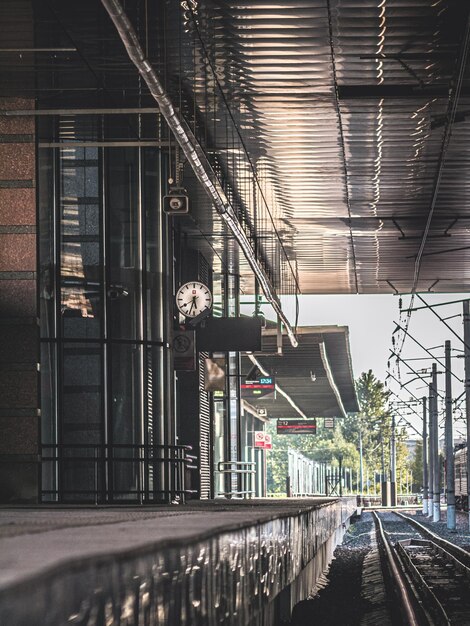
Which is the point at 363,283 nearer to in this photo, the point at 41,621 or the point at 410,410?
the point at 41,621

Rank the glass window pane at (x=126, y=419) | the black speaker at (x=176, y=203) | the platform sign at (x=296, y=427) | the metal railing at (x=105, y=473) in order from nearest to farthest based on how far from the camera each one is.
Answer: the black speaker at (x=176, y=203) → the metal railing at (x=105, y=473) → the glass window pane at (x=126, y=419) → the platform sign at (x=296, y=427)

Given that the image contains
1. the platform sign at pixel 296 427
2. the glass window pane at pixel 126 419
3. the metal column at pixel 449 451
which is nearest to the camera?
the glass window pane at pixel 126 419

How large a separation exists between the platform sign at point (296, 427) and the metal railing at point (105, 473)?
173 ft

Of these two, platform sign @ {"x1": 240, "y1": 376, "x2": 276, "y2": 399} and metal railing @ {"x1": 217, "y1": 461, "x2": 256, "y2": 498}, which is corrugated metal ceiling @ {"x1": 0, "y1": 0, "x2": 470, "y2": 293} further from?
platform sign @ {"x1": 240, "y1": 376, "x2": 276, "y2": 399}

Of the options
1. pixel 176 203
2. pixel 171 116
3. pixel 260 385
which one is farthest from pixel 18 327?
pixel 260 385

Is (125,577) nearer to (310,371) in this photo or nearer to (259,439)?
(310,371)

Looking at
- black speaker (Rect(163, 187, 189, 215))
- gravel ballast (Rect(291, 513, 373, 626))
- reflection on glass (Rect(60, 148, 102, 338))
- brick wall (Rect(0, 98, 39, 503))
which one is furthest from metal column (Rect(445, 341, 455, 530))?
black speaker (Rect(163, 187, 189, 215))

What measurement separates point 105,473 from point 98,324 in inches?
100

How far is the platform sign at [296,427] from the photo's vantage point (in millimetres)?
74812

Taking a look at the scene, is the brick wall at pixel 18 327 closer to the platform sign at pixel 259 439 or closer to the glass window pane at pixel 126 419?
the glass window pane at pixel 126 419

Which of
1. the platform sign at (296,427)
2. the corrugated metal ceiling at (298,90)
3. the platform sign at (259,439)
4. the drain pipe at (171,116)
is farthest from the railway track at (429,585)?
the platform sign at (296,427)

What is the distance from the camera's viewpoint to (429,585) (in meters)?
19.3

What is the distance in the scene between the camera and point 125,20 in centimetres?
1221

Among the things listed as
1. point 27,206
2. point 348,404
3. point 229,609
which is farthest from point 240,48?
point 348,404
